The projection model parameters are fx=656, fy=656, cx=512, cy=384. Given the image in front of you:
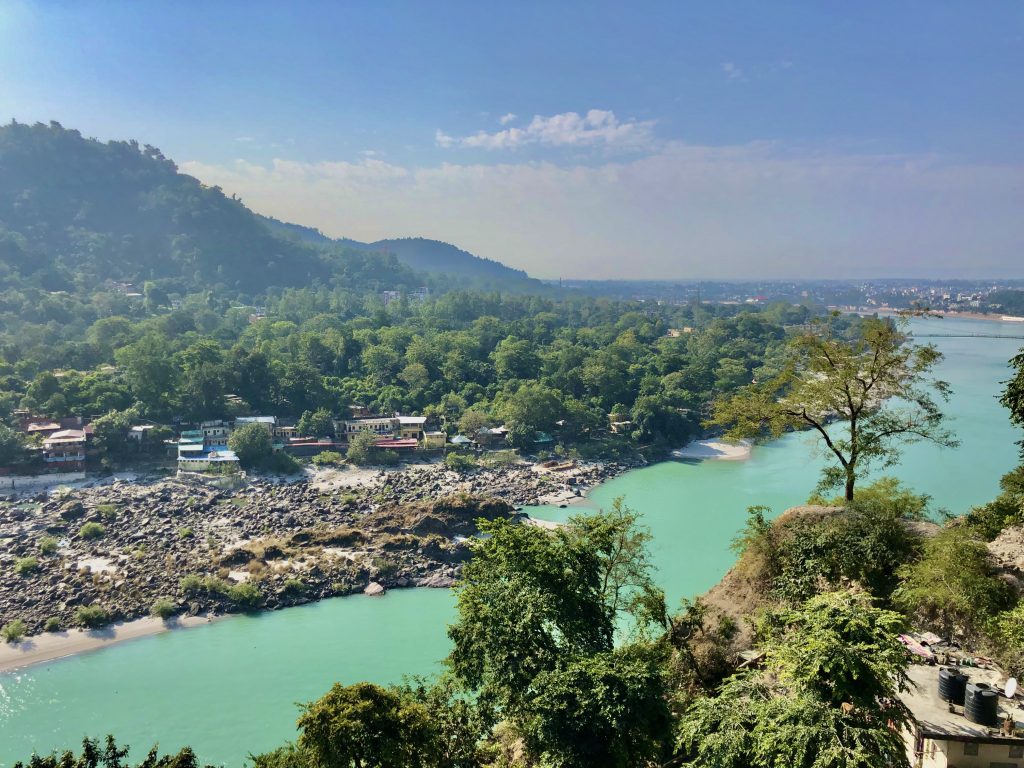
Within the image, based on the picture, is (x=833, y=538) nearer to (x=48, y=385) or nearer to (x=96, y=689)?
(x=96, y=689)

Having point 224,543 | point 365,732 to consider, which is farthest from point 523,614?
point 224,543

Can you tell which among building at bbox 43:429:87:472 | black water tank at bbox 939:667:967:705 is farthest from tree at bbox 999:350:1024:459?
building at bbox 43:429:87:472

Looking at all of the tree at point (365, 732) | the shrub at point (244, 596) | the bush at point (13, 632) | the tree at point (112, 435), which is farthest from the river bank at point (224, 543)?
the tree at point (365, 732)

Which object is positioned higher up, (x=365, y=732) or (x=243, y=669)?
(x=365, y=732)

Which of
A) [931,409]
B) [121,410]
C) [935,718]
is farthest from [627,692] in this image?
[121,410]

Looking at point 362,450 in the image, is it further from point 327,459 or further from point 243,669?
point 243,669

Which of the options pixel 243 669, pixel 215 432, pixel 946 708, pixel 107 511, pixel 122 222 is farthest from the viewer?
pixel 122 222
